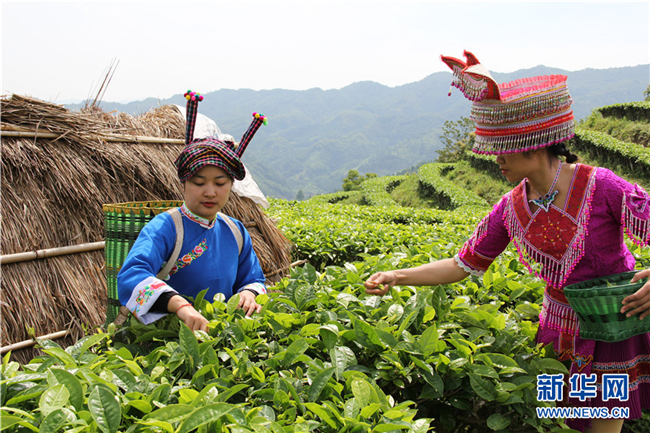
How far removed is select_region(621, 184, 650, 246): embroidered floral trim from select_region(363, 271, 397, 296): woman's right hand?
3.18ft

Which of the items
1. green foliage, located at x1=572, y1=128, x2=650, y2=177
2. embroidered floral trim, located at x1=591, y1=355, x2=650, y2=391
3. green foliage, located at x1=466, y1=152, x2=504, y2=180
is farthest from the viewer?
green foliage, located at x1=466, y1=152, x2=504, y2=180

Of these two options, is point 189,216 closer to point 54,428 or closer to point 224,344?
point 224,344

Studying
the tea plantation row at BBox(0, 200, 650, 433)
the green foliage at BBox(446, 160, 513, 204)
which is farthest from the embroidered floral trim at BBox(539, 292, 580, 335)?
the green foliage at BBox(446, 160, 513, 204)

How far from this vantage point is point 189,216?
2.22 metres

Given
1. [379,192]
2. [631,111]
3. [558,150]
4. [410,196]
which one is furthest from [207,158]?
[631,111]

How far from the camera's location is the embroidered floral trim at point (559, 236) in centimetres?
178

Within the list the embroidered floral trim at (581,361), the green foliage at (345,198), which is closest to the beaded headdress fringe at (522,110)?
the embroidered floral trim at (581,361)

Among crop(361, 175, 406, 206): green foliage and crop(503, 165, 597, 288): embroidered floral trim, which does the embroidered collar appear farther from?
crop(361, 175, 406, 206): green foliage

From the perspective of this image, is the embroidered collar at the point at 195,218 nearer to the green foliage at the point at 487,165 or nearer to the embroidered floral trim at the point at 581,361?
the embroidered floral trim at the point at 581,361

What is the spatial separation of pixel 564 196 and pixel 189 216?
175 cm

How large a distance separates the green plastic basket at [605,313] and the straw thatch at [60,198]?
3147 millimetres

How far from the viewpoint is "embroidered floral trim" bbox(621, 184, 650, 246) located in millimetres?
1635

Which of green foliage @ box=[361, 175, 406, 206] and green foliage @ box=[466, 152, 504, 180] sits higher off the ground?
green foliage @ box=[466, 152, 504, 180]

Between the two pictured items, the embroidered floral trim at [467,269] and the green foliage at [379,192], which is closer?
the embroidered floral trim at [467,269]
